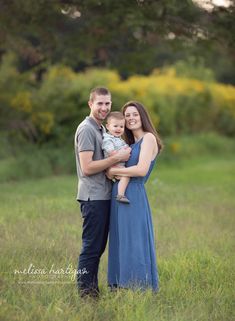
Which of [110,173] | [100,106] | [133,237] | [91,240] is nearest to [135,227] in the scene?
[133,237]

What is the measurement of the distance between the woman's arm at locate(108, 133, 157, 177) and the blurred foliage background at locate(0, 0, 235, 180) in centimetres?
353

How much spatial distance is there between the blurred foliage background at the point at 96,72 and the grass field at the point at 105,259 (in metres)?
2.69

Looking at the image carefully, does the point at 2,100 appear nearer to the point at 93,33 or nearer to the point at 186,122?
the point at 93,33

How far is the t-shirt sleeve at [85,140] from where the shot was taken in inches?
221

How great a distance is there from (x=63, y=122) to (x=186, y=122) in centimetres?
679

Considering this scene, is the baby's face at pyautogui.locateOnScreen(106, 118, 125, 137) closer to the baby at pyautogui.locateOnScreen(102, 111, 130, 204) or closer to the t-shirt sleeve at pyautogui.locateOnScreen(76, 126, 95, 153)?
the baby at pyautogui.locateOnScreen(102, 111, 130, 204)

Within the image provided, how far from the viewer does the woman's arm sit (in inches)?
226

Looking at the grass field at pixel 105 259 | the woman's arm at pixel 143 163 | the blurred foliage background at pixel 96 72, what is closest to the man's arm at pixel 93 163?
the woman's arm at pixel 143 163

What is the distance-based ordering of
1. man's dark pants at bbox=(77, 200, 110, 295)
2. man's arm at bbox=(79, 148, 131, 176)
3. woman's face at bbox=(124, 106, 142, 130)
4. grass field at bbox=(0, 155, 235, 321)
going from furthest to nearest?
woman's face at bbox=(124, 106, 142, 130) < man's dark pants at bbox=(77, 200, 110, 295) < man's arm at bbox=(79, 148, 131, 176) < grass field at bbox=(0, 155, 235, 321)

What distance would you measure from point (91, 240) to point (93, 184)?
486mm

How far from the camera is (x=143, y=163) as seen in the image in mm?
5789

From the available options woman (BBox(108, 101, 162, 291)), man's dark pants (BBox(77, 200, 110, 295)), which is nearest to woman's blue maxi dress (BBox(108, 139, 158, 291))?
woman (BBox(108, 101, 162, 291))

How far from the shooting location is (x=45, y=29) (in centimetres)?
1214

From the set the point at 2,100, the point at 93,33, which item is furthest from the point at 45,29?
the point at 2,100
